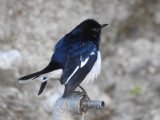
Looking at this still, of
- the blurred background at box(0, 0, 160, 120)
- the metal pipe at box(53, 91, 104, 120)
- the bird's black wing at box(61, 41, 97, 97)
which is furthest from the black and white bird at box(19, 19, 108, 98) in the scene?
the blurred background at box(0, 0, 160, 120)

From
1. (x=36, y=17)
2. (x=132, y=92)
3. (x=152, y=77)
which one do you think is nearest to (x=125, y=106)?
(x=132, y=92)

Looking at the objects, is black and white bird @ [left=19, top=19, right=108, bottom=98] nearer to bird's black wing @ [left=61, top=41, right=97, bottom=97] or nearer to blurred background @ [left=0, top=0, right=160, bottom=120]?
bird's black wing @ [left=61, top=41, right=97, bottom=97]

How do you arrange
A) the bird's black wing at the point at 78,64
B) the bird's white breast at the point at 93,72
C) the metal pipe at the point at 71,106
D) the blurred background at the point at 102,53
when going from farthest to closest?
the blurred background at the point at 102,53, the bird's white breast at the point at 93,72, the bird's black wing at the point at 78,64, the metal pipe at the point at 71,106

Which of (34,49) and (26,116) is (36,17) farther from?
(26,116)

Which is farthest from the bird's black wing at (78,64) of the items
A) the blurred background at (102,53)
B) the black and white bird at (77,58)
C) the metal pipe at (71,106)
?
the blurred background at (102,53)

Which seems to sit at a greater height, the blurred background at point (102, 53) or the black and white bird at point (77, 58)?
the blurred background at point (102, 53)

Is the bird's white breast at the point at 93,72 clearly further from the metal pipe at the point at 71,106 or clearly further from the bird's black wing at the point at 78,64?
the metal pipe at the point at 71,106
